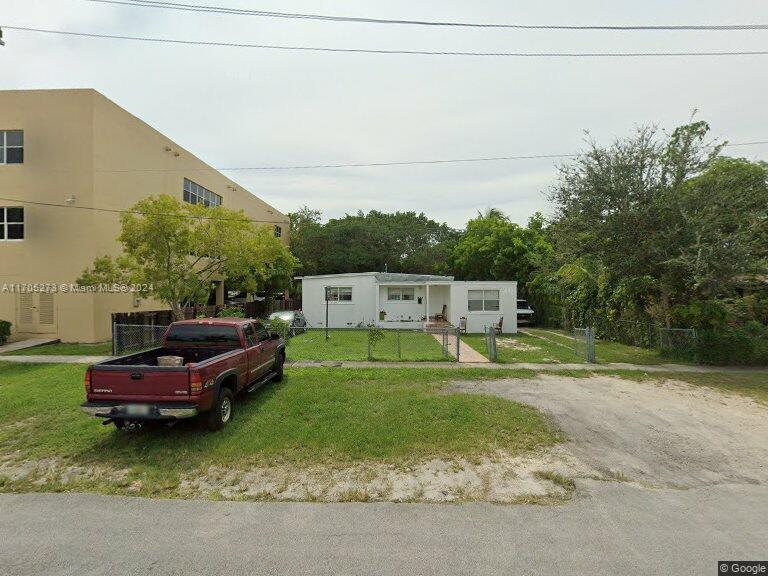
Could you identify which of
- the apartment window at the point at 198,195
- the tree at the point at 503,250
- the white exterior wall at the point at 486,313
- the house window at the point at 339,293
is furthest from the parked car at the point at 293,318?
the tree at the point at 503,250

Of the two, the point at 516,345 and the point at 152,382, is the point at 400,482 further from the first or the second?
the point at 516,345

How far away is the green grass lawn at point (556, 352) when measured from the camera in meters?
13.7

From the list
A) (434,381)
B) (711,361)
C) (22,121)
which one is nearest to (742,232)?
(711,361)

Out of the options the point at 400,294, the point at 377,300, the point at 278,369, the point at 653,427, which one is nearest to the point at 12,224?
the point at 278,369

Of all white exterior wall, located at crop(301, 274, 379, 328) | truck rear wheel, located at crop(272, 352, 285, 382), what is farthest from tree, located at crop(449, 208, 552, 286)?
truck rear wheel, located at crop(272, 352, 285, 382)

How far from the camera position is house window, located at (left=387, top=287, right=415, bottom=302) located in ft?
83.2

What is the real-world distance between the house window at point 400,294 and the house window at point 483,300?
3.91 m

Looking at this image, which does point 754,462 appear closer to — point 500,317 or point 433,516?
point 433,516

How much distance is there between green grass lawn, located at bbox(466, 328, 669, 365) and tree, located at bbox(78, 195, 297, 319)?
11.0 m

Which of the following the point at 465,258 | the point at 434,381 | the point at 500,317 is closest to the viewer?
the point at 434,381

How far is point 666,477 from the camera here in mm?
5344

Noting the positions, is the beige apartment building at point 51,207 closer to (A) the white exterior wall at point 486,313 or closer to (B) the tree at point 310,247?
(A) the white exterior wall at point 486,313

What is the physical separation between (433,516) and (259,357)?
5.43 meters

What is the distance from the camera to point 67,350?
15.7 metres
